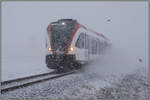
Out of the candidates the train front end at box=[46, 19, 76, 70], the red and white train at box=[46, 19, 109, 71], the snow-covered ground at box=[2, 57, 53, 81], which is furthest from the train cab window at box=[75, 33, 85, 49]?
the snow-covered ground at box=[2, 57, 53, 81]

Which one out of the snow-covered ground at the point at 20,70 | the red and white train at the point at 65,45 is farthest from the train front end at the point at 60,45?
the snow-covered ground at the point at 20,70

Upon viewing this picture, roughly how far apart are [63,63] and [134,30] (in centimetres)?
6502

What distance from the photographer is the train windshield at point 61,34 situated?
36.3ft

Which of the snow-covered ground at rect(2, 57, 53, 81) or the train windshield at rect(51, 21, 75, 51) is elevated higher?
the train windshield at rect(51, 21, 75, 51)

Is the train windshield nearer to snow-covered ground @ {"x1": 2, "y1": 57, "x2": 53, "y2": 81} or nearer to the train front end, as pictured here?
the train front end

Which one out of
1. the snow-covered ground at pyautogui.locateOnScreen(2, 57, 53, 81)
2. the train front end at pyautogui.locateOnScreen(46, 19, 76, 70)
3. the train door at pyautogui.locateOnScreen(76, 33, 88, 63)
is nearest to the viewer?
the train front end at pyautogui.locateOnScreen(46, 19, 76, 70)

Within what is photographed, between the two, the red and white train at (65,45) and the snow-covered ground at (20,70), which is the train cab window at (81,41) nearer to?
the red and white train at (65,45)

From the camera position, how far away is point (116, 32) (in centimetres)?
6862

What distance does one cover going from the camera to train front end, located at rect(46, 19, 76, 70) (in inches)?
428

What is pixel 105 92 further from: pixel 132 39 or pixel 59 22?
pixel 132 39

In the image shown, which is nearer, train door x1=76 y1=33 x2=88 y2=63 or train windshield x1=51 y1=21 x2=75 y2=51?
train windshield x1=51 y1=21 x2=75 y2=51

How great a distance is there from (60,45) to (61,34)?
2.16 feet

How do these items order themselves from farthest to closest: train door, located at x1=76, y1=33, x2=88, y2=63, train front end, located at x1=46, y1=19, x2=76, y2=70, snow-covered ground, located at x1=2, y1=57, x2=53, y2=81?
train door, located at x1=76, y1=33, x2=88, y2=63 → snow-covered ground, located at x1=2, y1=57, x2=53, y2=81 → train front end, located at x1=46, y1=19, x2=76, y2=70

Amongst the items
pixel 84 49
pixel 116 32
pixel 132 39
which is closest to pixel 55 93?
pixel 84 49
